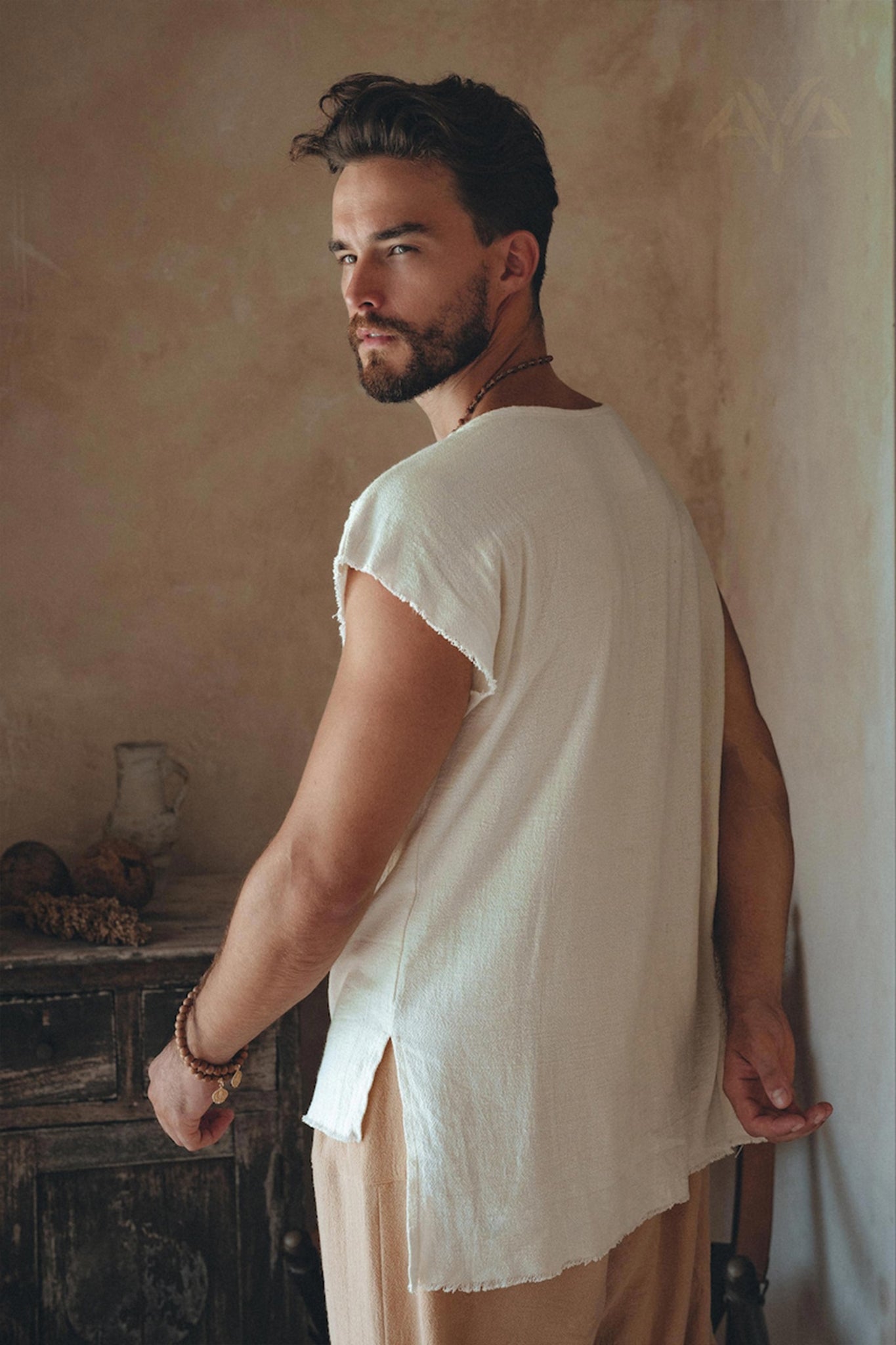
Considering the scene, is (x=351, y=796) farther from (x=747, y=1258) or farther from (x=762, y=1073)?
(x=747, y=1258)

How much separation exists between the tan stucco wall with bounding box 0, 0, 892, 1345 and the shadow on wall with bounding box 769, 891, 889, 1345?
63 centimetres

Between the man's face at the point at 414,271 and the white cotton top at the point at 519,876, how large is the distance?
17cm

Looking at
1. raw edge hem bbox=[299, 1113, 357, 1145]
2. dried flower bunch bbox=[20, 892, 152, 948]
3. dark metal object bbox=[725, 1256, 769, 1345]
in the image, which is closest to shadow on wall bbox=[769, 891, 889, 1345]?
dark metal object bbox=[725, 1256, 769, 1345]

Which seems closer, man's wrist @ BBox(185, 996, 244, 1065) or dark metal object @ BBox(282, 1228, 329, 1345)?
man's wrist @ BBox(185, 996, 244, 1065)

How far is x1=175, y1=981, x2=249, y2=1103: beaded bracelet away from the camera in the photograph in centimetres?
112

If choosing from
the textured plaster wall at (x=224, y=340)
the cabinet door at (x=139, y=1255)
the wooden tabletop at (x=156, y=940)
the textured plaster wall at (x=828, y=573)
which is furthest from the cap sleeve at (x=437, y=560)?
the textured plaster wall at (x=224, y=340)

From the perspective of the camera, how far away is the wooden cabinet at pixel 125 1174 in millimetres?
1877

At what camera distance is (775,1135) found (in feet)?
3.70

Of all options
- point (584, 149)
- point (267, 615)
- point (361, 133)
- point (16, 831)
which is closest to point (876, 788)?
point (361, 133)

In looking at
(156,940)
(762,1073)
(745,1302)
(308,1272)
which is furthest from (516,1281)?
(156,940)

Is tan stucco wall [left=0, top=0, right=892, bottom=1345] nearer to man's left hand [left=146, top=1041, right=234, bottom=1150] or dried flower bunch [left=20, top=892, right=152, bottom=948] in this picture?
dried flower bunch [left=20, top=892, right=152, bottom=948]

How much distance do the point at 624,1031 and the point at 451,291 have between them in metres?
0.72

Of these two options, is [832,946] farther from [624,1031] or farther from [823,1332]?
[624,1031]

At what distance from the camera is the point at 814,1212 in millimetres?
1786
